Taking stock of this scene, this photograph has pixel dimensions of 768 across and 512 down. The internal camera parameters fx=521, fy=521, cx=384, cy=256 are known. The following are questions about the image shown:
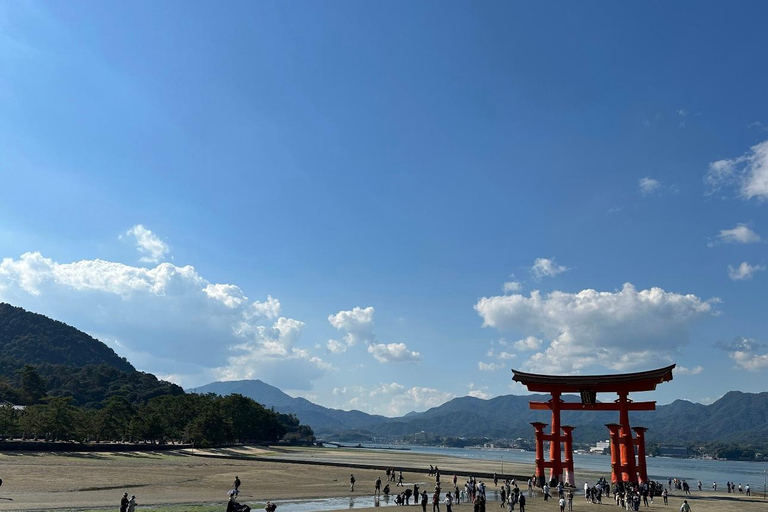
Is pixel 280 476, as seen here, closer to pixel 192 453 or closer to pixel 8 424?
pixel 192 453

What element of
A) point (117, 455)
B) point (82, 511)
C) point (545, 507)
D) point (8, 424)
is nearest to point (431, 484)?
point (545, 507)

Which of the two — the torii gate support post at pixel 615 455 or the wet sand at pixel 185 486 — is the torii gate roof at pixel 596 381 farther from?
the wet sand at pixel 185 486

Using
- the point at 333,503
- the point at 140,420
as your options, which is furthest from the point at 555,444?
the point at 140,420

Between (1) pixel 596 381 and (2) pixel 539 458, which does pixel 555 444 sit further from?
(1) pixel 596 381

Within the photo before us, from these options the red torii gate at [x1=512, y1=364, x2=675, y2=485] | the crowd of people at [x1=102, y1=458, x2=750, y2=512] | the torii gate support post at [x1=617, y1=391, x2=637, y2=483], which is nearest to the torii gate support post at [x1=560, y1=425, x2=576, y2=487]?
the red torii gate at [x1=512, y1=364, x2=675, y2=485]

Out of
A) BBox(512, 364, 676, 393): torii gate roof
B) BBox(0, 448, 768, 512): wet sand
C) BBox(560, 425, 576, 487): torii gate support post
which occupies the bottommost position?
BBox(0, 448, 768, 512): wet sand

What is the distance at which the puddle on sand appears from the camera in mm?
32156

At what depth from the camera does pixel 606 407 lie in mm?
45875

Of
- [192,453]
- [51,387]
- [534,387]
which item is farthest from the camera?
[51,387]

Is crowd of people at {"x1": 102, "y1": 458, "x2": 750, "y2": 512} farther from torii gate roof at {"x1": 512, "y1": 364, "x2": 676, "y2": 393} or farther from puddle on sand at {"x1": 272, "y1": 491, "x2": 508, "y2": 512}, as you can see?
torii gate roof at {"x1": 512, "y1": 364, "x2": 676, "y2": 393}

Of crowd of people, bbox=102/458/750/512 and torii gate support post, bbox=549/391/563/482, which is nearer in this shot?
crowd of people, bbox=102/458/750/512

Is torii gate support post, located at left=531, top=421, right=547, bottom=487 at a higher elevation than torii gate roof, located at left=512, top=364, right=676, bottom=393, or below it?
below

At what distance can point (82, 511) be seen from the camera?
2752 cm

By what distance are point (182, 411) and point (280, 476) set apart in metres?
54.7
